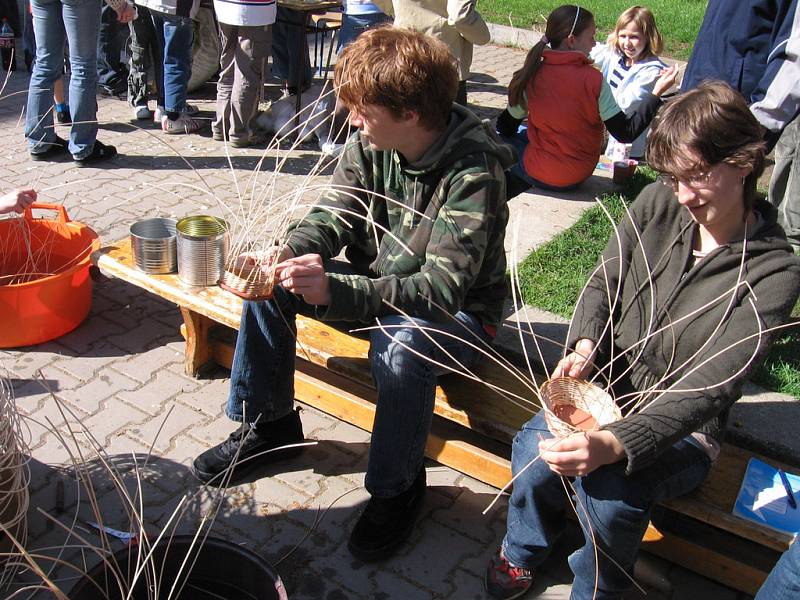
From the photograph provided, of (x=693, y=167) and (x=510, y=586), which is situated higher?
(x=693, y=167)

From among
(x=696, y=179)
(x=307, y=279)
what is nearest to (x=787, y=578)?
(x=696, y=179)

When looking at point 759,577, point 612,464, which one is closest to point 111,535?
point 612,464

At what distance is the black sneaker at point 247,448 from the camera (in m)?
2.64

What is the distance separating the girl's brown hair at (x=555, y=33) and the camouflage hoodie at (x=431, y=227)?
2.39 m

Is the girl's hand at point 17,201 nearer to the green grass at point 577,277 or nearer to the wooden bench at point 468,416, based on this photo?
the wooden bench at point 468,416

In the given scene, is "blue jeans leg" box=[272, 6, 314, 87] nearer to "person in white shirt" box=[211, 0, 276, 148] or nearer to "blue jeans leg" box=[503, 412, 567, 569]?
"person in white shirt" box=[211, 0, 276, 148]

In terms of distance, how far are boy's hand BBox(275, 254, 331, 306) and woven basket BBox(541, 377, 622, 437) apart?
0.64 meters

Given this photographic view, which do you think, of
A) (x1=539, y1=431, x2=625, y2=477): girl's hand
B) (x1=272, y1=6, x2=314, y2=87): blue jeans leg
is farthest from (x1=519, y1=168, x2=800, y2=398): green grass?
(x1=272, y1=6, x2=314, y2=87): blue jeans leg

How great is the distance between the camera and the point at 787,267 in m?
2.00

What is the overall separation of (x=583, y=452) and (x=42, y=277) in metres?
2.44

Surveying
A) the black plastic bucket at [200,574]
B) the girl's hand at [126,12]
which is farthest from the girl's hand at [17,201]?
the girl's hand at [126,12]

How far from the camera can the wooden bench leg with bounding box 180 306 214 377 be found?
10.0 feet

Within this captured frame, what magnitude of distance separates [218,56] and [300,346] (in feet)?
15.0

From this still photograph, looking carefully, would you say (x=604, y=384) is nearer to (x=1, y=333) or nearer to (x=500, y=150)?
(x=500, y=150)
